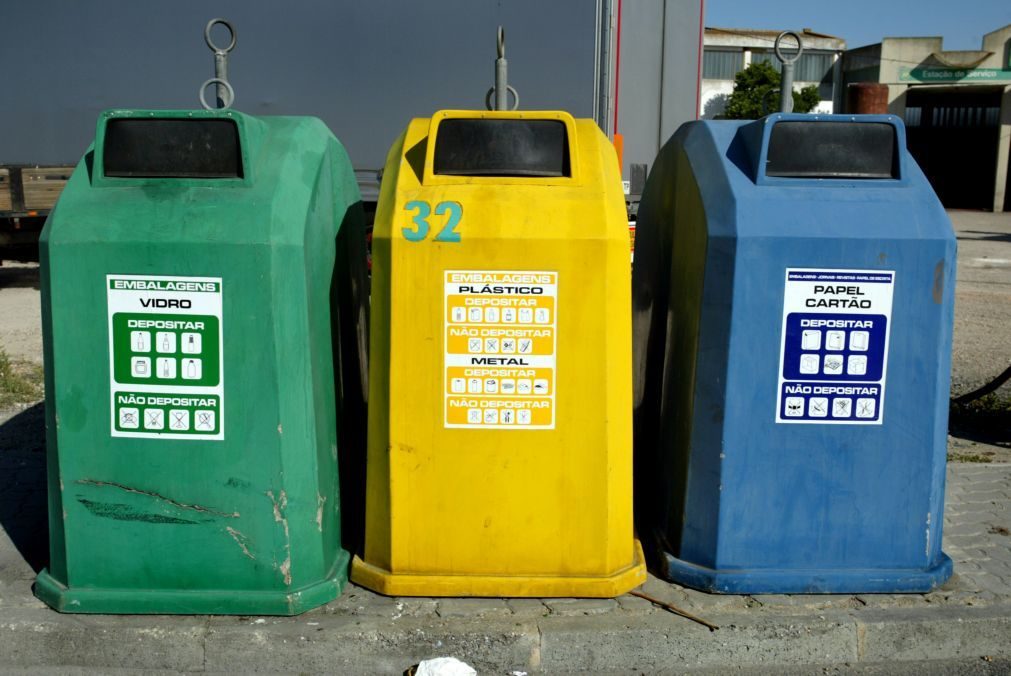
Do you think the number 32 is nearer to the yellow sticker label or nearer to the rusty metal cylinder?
the yellow sticker label

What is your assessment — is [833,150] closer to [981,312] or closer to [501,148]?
[501,148]

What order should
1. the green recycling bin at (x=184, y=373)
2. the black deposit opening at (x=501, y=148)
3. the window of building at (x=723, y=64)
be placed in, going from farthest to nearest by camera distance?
the window of building at (x=723, y=64), the black deposit opening at (x=501, y=148), the green recycling bin at (x=184, y=373)

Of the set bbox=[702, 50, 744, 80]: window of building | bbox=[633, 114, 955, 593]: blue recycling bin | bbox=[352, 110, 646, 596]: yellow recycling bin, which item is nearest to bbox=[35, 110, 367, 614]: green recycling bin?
bbox=[352, 110, 646, 596]: yellow recycling bin

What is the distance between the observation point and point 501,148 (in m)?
3.33

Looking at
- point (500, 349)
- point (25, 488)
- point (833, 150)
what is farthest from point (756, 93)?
point (500, 349)

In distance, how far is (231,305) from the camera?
→ 10.2 ft

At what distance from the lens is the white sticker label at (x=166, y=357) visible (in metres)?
3.10

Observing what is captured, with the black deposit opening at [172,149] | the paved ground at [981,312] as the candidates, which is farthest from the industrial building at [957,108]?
the black deposit opening at [172,149]

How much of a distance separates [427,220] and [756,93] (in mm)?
37012

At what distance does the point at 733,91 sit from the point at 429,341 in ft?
131

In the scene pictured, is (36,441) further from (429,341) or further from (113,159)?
(429,341)

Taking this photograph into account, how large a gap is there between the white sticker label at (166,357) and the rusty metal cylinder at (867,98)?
2.97m

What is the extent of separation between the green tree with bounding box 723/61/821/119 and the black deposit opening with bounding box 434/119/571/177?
34.7 meters

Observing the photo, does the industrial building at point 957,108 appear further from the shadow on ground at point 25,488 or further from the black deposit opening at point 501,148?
the black deposit opening at point 501,148
